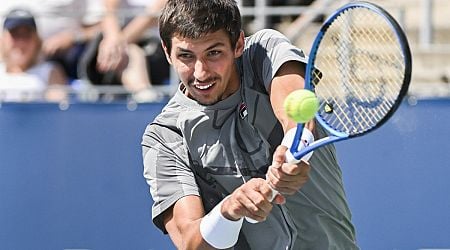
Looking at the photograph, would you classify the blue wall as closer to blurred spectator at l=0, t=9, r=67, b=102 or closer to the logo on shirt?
blurred spectator at l=0, t=9, r=67, b=102

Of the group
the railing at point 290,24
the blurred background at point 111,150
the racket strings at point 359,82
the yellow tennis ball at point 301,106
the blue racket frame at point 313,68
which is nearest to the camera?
the blue racket frame at point 313,68

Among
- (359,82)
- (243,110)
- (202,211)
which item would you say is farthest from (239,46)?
(359,82)

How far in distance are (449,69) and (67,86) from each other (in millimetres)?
2701

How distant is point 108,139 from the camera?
576 cm

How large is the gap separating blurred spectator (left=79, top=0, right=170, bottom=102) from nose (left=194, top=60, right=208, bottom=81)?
10.6 ft

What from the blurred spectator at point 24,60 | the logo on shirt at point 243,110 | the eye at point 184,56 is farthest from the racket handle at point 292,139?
the blurred spectator at point 24,60

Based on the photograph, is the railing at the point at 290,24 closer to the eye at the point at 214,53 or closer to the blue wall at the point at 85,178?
the blue wall at the point at 85,178

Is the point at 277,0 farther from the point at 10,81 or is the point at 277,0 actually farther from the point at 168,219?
the point at 168,219

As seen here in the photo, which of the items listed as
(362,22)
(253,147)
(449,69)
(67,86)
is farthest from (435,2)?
(253,147)

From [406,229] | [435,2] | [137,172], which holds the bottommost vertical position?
[406,229]

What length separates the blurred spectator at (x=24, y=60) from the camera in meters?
6.69

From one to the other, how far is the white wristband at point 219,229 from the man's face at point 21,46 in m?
3.57

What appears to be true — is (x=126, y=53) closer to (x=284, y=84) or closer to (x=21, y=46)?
(x=21, y=46)

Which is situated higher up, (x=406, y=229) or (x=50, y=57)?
(x=50, y=57)
